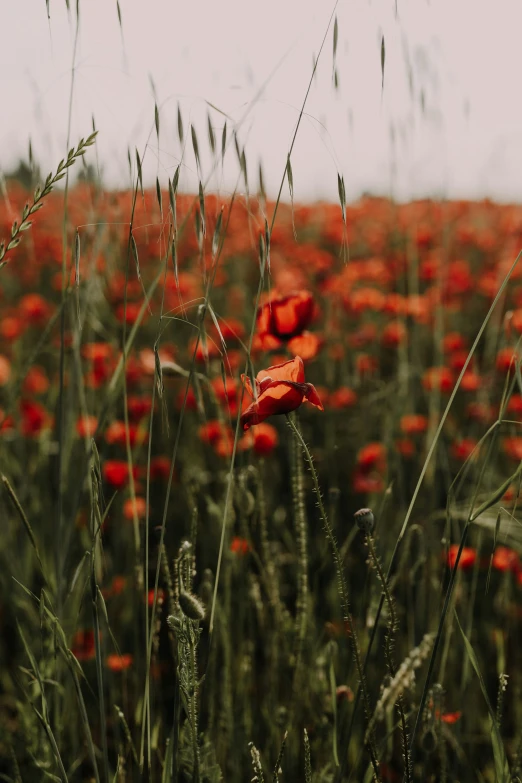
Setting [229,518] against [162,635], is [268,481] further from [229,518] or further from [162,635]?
[229,518]

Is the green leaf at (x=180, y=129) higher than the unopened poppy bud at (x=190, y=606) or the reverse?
higher

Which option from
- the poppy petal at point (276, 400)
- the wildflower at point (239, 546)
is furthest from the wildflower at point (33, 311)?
the poppy petal at point (276, 400)

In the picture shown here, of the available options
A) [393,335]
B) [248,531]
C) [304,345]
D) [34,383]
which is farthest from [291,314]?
[34,383]

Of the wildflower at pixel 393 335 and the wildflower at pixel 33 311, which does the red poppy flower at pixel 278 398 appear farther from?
the wildflower at pixel 33 311

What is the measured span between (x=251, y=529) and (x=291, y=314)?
350mm

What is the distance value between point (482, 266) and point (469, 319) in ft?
2.03

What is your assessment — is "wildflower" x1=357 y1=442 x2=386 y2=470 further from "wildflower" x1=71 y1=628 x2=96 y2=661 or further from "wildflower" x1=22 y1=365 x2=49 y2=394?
"wildflower" x1=22 y1=365 x2=49 y2=394

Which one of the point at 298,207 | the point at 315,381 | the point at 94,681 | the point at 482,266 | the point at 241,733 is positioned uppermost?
the point at 298,207

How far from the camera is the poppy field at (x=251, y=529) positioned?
2.13 ft

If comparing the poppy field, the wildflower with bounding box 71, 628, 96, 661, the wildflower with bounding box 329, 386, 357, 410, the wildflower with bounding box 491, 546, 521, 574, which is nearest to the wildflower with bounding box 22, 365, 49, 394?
the poppy field

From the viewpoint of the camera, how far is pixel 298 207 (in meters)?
4.58

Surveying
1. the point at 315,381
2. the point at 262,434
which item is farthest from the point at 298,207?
the point at 262,434

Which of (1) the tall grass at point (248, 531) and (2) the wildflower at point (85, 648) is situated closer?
(1) the tall grass at point (248, 531)

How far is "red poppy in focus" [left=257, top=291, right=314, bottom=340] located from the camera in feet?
3.36
